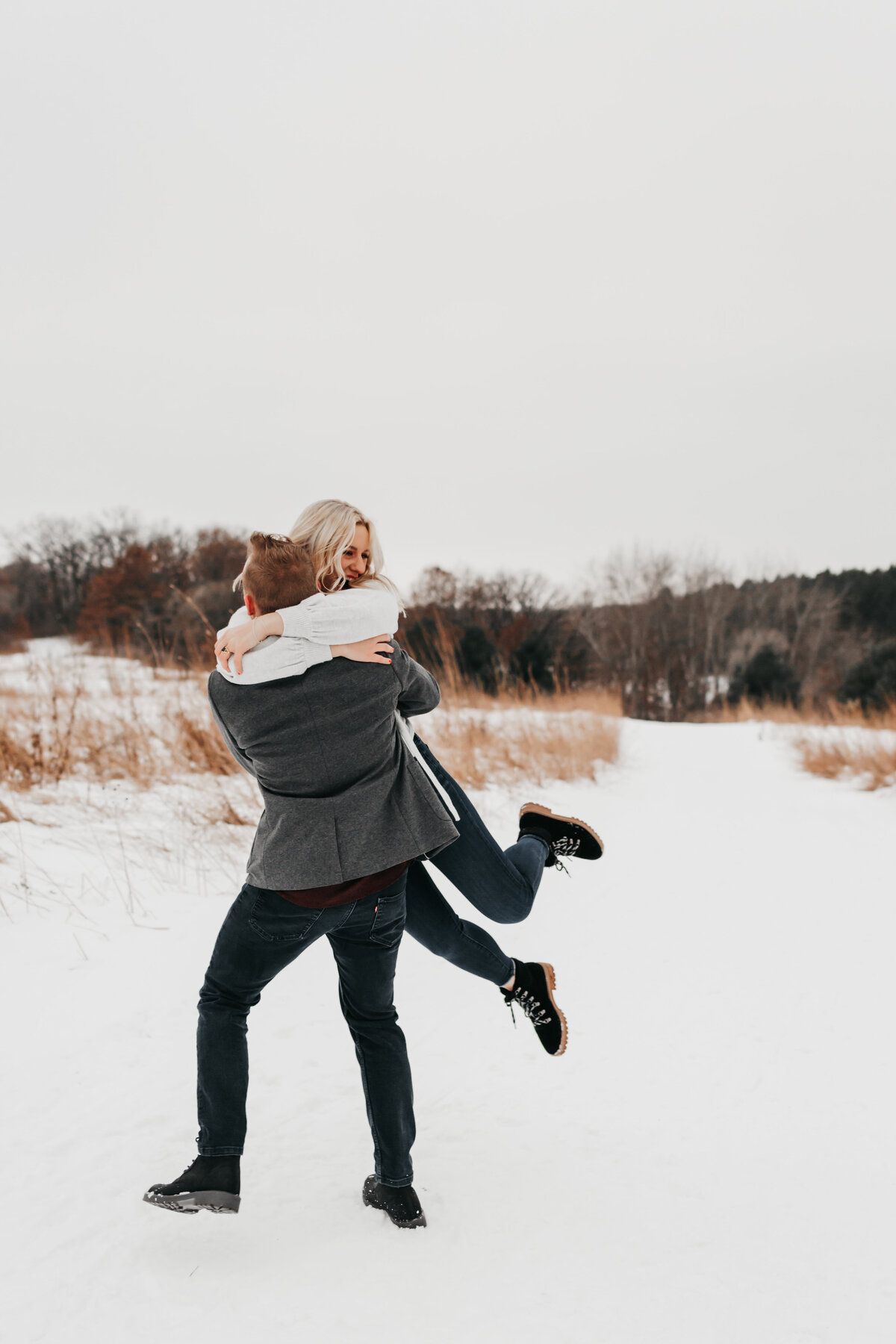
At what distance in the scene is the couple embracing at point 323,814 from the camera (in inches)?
66.1

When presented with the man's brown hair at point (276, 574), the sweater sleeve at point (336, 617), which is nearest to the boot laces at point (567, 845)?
the sweater sleeve at point (336, 617)

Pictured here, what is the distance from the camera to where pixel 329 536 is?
71.2 inches

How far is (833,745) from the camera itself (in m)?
8.55

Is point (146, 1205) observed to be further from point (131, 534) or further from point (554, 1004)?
point (131, 534)

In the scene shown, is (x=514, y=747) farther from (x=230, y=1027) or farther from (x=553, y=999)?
(x=230, y=1027)

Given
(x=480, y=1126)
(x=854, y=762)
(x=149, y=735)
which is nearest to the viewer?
(x=480, y=1126)

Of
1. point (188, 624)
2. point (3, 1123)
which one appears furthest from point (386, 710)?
point (188, 624)

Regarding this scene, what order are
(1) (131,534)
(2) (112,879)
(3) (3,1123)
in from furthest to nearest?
(1) (131,534) → (2) (112,879) → (3) (3,1123)

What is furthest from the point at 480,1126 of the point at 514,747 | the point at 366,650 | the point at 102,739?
the point at 514,747

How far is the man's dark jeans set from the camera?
5.68ft

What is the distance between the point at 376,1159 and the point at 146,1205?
1.85 feet

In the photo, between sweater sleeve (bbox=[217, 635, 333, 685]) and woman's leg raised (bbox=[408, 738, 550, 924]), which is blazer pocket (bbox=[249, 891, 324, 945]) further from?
sweater sleeve (bbox=[217, 635, 333, 685])

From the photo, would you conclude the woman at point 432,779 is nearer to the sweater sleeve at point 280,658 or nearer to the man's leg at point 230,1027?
the sweater sleeve at point 280,658

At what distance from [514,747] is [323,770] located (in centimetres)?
595
